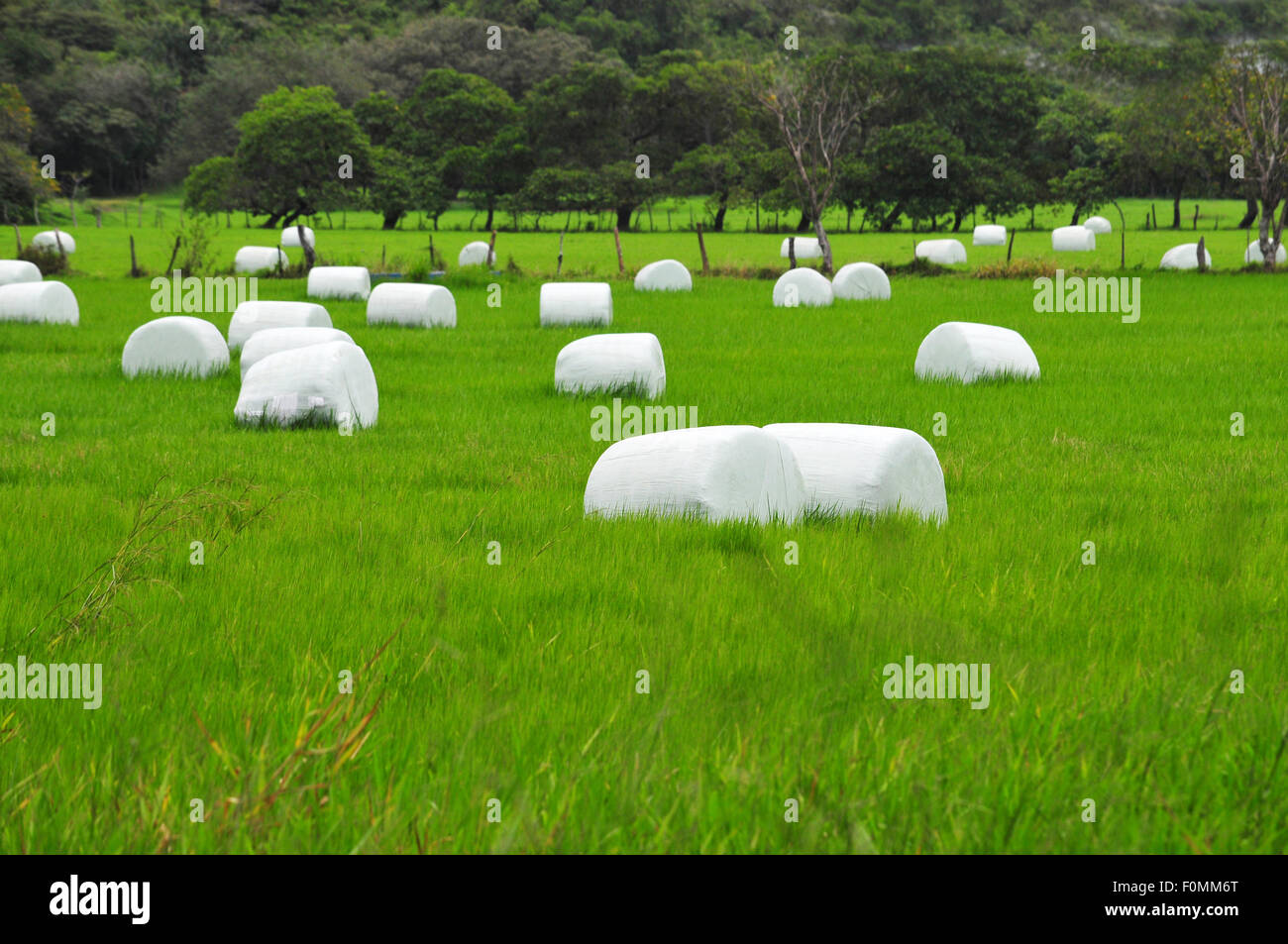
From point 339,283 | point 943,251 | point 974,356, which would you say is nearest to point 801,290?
point 339,283

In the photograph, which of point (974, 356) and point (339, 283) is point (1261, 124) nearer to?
point (974, 356)

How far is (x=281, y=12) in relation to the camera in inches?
4299

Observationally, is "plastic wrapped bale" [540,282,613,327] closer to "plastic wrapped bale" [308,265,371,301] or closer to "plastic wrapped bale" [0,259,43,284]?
"plastic wrapped bale" [308,265,371,301]

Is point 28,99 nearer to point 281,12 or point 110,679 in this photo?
point 281,12

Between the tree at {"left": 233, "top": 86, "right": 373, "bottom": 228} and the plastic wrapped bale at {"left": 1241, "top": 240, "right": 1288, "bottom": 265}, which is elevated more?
the tree at {"left": 233, "top": 86, "right": 373, "bottom": 228}

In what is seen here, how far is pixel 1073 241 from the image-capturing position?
5150cm

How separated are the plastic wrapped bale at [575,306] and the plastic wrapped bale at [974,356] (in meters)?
8.78

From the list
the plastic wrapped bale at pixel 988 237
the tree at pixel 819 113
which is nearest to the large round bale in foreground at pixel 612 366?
the tree at pixel 819 113

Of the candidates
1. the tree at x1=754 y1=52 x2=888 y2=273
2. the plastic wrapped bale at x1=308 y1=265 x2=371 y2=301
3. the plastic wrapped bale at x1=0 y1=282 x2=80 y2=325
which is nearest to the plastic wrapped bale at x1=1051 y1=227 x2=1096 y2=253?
the tree at x1=754 y1=52 x2=888 y2=273

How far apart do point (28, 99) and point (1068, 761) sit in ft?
309

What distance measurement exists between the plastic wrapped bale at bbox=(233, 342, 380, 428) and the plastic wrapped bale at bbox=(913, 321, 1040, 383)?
23.6ft

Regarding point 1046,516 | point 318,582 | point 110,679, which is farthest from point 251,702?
point 1046,516

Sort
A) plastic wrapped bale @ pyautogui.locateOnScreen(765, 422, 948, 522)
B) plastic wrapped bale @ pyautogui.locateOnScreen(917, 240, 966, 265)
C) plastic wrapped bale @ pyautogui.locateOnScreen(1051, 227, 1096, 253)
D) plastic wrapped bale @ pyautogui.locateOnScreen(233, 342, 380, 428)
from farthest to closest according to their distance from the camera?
plastic wrapped bale @ pyautogui.locateOnScreen(1051, 227, 1096, 253), plastic wrapped bale @ pyautogui.locateOnScreen(917, 240, 966, 265), plastic wrapped bale @ pyautogui.locateOnScreen(233, 342, 380, 428), plastic wrapped bale @ pyautogui.locateOnScreen(765, 422, 948, 522)

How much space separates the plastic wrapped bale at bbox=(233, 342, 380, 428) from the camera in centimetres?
1170
